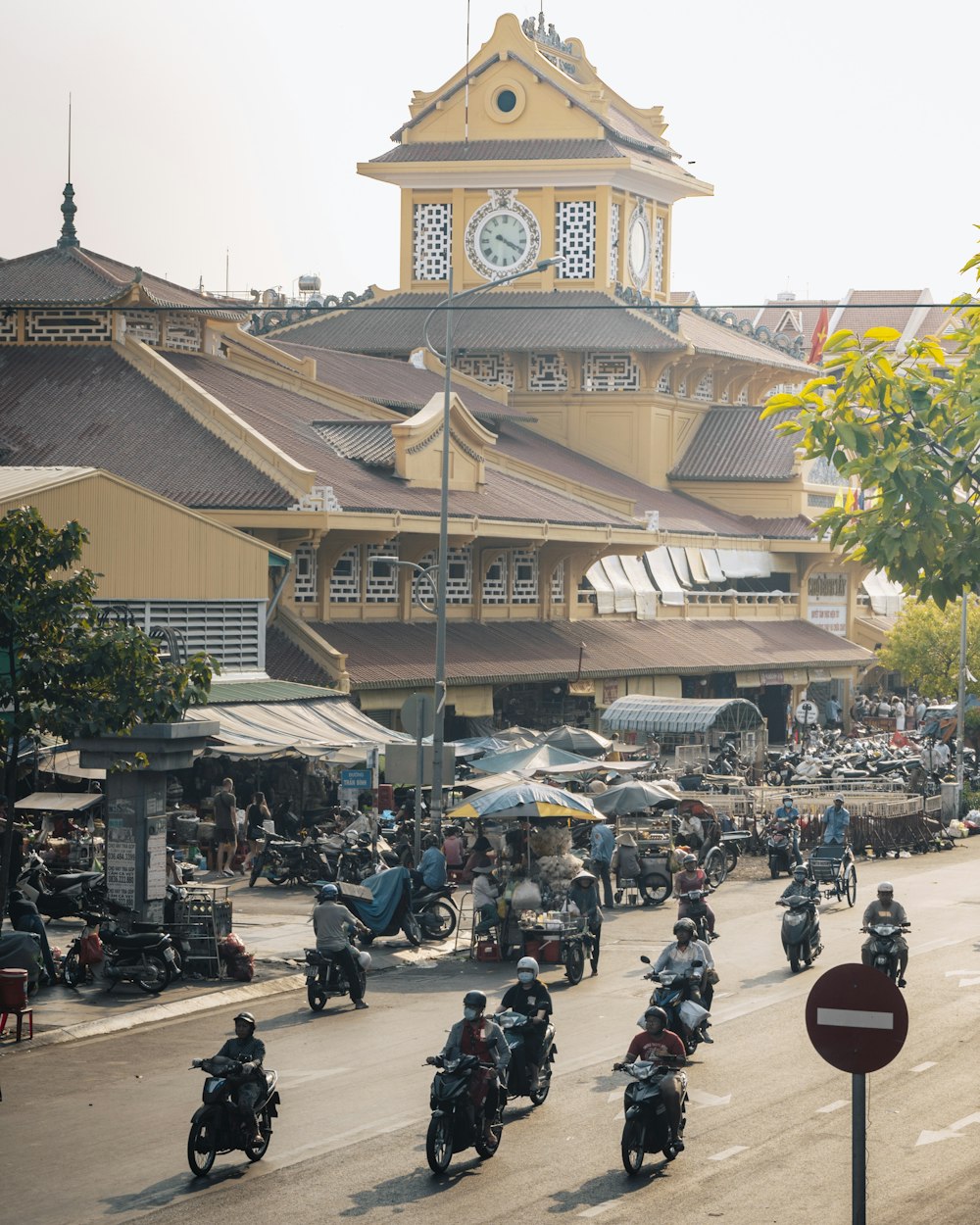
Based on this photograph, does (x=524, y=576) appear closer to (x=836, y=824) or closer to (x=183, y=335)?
(x=183, y=335)

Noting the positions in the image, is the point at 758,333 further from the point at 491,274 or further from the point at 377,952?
the point at 377,952

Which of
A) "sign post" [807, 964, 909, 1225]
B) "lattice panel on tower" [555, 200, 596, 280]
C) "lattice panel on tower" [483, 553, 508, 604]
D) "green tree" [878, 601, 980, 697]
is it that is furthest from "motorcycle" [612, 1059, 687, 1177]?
"lattice panel on tower" [555, 200, 596, 280]

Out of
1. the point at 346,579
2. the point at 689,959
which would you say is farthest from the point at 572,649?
the point at 689,959

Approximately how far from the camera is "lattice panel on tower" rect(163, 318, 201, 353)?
4641 cm

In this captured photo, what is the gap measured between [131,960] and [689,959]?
22.2ft

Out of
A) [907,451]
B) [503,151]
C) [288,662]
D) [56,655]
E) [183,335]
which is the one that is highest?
[503,151]

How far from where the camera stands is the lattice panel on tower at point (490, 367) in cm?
6588

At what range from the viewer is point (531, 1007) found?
1777 centimetres

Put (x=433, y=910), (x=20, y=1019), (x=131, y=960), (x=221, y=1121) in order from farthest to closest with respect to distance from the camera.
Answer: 1. (x=433, y=910)
2. (x=131, y=960)
3. (x=20, y=1019)
4. (x=221, y=1121)

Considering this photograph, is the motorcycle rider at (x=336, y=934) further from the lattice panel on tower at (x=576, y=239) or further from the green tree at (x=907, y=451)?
the lattice panel on tower at (x=576, y=239)

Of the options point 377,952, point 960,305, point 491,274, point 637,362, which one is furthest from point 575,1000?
point 491,274

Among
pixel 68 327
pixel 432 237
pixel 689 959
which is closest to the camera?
pixel 689 959

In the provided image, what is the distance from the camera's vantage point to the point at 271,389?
1945 inches

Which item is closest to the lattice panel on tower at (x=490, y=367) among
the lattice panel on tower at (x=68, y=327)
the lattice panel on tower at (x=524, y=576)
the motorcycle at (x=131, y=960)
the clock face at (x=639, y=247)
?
the clock face at (x=639, y=247)
